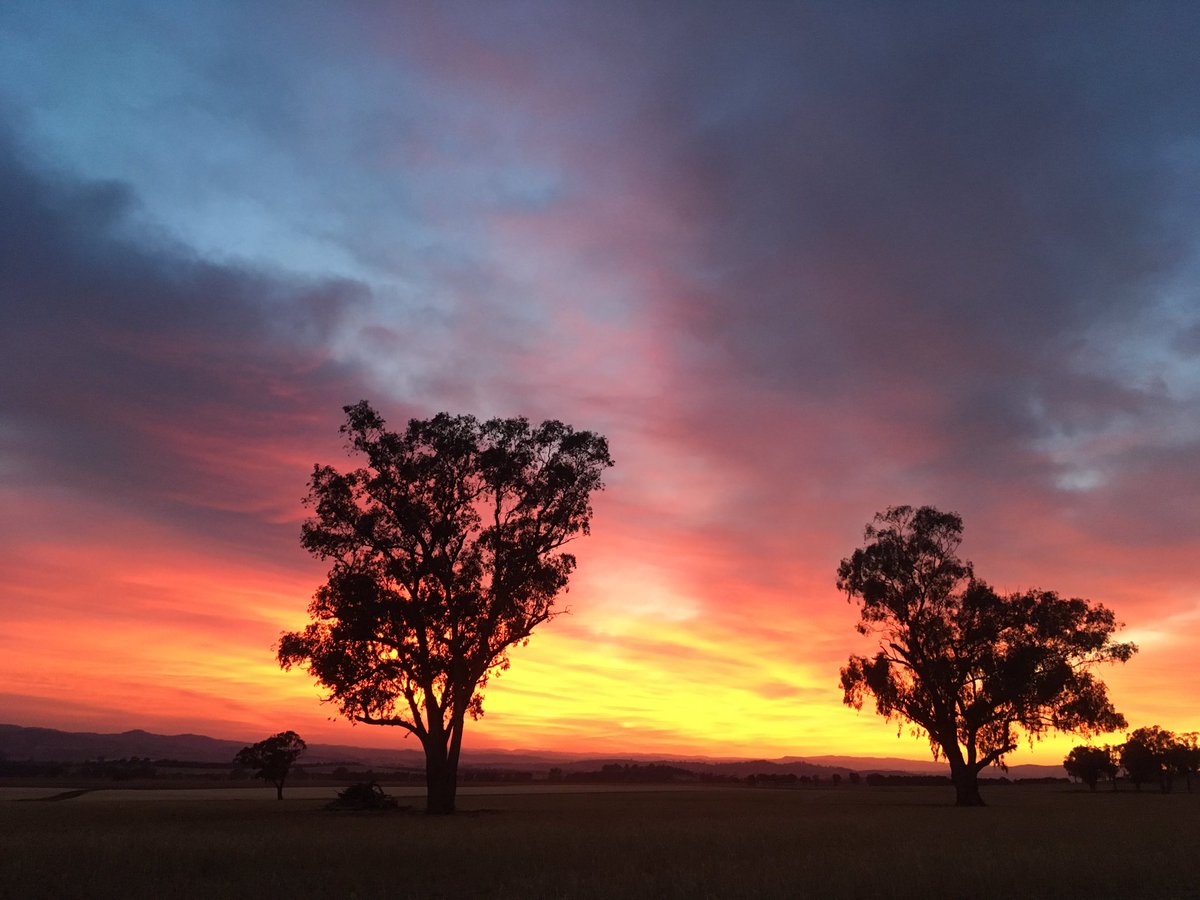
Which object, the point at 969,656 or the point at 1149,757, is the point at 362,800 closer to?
the point at 969,656

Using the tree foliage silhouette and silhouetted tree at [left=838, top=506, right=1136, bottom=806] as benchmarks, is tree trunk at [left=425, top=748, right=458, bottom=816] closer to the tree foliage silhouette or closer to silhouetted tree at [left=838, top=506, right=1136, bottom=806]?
silhouetted tree at [left=838, top=506, right=1136, bottom=806]

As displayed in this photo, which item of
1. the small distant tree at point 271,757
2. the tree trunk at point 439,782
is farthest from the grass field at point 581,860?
the small distant tree at point 271,757

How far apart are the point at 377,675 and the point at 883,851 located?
Result: 102 ft

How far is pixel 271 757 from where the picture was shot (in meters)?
68.6

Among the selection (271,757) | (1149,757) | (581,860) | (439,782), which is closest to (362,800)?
(439,782)

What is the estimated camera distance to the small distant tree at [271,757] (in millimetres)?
68250

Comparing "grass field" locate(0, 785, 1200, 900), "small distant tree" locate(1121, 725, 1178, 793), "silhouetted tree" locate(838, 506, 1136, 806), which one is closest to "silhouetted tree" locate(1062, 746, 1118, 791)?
"small distant tree" locate(1121, 725, 1178, 793)

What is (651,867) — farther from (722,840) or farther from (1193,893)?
(1193,893)

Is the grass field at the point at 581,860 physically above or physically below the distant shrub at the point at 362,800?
above

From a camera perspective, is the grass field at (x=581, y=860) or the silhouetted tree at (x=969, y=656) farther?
the silhouetted tree at (x=969, y=656)

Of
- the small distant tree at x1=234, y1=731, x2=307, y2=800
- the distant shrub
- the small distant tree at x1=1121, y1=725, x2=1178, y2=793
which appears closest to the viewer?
the distant shrub

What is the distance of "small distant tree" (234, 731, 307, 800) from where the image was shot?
6825cm

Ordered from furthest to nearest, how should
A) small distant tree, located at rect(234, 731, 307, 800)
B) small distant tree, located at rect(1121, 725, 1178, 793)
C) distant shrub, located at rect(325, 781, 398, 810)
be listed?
small distant tree, located at rect(1121, 725, 1178, 793), small distant tree, located at rect(234, 731, 307, 800), distant shrub, located at rect(325, 781, 398, 810)

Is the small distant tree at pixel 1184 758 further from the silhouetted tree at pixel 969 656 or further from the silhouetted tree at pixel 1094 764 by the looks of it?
the silhouetted tree at pixel 969 656
